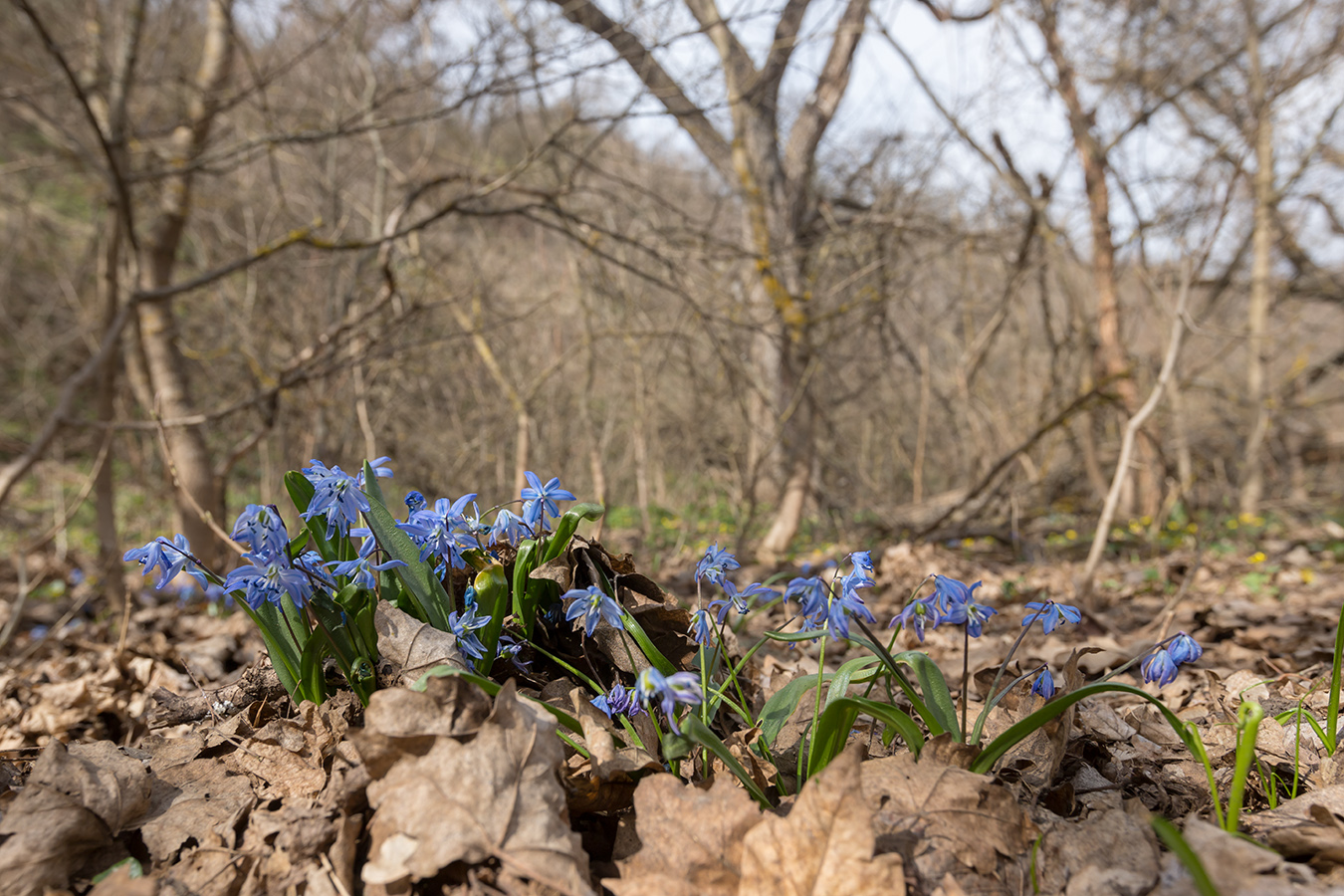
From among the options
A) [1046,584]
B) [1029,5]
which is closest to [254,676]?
[1046,584]

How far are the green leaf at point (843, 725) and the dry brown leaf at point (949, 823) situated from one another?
3.1 inches

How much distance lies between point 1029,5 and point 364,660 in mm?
7084

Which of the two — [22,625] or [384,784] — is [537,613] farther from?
[22,625]

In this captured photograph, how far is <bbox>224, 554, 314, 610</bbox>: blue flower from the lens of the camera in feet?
4.64

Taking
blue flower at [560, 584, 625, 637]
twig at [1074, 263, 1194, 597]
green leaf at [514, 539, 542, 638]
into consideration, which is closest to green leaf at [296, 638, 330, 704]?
green leaf at [514, 539, 542, 638]

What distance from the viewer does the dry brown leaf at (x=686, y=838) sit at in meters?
1.16

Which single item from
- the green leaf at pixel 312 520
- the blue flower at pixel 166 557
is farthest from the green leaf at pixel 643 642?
the blue flower at pixel 166 557

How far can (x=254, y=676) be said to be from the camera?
5.75 ft

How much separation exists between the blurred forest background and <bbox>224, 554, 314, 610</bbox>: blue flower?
9.30 feet

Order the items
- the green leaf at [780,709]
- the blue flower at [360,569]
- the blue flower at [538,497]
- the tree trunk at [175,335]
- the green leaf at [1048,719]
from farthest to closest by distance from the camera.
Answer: the tree trunk at [175,335] → the blue flower at [538,497] → the green leaf at [780,709] → the blue flower at [360,569] → the green leaf at [1048,719]

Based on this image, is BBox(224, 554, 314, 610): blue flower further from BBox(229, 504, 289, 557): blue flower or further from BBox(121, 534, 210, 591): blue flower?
BBox(121, 534, 210, 591): blue flower

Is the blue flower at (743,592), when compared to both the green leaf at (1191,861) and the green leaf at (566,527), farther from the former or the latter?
the green leaf at (1191,861)

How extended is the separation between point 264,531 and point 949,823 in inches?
51.2

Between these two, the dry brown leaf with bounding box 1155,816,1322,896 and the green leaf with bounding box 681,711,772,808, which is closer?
the dry brown leaf with bounding box 1155,816,1322,896
